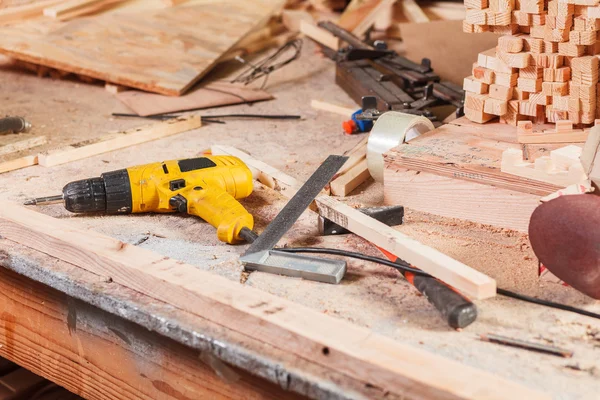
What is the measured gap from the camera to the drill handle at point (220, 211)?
1.58 m

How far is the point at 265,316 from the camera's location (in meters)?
1.23

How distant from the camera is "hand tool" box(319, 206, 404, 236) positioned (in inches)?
63.9

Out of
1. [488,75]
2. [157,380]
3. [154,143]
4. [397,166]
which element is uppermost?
[488,75]

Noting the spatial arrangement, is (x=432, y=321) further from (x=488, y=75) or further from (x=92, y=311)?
(x=488, y=75)

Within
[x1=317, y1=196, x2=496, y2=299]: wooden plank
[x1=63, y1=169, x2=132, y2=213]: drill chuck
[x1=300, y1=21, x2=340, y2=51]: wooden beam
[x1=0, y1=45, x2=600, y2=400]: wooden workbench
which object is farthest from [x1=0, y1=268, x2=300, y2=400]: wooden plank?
[x1=300, y1=21, x2=340, y2=51]: wooden beam

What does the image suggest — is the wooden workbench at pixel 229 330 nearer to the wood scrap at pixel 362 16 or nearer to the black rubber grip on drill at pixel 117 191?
the black rubber grip on drill at pixel 117 191

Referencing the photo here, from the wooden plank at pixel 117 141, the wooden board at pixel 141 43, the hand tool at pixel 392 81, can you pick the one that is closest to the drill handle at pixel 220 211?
the wooden plank at pixel 117 141

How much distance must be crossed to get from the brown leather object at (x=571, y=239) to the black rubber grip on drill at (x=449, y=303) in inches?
6.9

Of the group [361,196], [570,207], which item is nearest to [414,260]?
[570,207]

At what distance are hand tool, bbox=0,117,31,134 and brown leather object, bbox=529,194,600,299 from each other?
166 centimetres

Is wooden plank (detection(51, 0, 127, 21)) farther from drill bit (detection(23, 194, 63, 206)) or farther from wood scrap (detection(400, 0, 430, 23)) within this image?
drill bit (detection(23, 194, 63, 206))

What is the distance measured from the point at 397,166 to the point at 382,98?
0.77 meters

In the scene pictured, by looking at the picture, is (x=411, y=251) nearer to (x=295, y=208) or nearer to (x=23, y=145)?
(x=295, y=208)

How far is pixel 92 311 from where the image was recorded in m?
1.51
